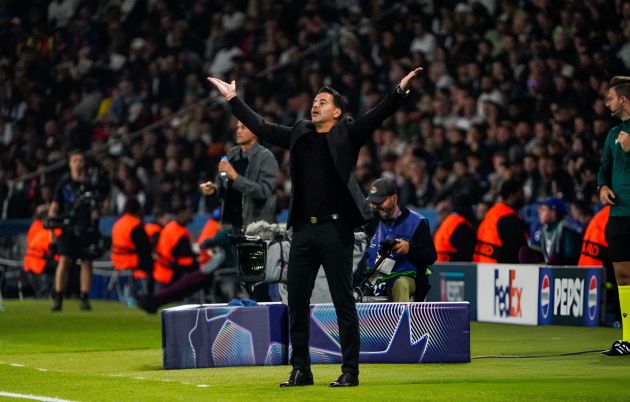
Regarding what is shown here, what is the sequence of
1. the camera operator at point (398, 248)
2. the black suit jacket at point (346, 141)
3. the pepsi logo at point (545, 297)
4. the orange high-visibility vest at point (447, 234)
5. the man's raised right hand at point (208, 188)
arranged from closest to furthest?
the black suit jacket at point (346, 141) < the camera operator at point (398, 248) < the man's raised right hand at point (208, 188) < the pepsi logo at point (545, 297) < the orange high-visibility vest at point (447, 234)

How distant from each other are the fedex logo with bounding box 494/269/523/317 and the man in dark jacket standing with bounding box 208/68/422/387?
7130 millimetres

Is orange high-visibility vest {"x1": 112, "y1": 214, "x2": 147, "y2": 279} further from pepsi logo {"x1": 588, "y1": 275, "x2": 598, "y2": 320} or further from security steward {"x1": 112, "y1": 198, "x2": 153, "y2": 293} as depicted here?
pepsi logo {"x1": 588, "y1": 275, "x2": 598, "y2": 320}

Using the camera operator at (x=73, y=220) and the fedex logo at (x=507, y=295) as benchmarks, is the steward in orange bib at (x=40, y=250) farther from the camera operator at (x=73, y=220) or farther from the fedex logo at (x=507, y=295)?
the fedex logo at (x=507, y=295)

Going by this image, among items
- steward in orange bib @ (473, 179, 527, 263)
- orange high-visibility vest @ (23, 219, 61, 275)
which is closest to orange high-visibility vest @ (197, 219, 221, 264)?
orange high-visibility vest @ (23, 219, 61, 275)

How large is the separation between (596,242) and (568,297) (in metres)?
0.69

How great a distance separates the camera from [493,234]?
17516mm

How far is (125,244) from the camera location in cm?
2077

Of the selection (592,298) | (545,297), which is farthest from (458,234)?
(592,298)

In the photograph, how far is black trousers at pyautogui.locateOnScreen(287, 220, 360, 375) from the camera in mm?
9555

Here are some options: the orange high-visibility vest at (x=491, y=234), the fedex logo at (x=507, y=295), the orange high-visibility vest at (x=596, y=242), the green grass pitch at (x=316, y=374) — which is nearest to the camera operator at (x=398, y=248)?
the green grass pitch at (x=316, y=374)

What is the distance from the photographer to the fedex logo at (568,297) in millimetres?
15766

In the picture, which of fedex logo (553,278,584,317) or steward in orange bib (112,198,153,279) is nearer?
fedex logo (553,278,584,317)

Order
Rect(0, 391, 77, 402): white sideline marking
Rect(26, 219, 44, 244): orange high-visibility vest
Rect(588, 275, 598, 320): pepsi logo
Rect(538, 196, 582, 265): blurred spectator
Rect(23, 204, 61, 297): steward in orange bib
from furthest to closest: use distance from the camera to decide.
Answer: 1. Rect(26, 219, 44, 244): orange high-visibility vest
2. Rect(23, 204, 61, 297): steward in orange bib
3. Rect(538, 196, 582, 265): blurred spectator
4. Rect(588, 275, 598, 320): pepsi logo
5. Rect(0, 391, 77, 402): white sideline marking

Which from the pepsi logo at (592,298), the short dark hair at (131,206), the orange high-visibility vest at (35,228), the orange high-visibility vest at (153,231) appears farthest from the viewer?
the orange high-visibility vest at (35,228)
